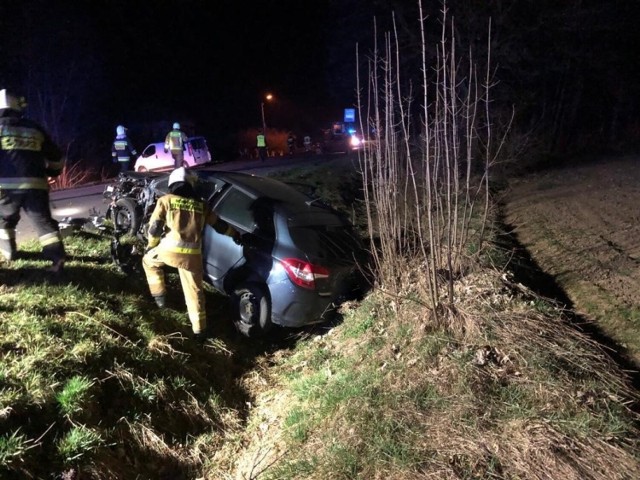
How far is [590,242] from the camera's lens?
A: 7531 millimetres

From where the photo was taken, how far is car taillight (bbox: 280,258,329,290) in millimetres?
4941

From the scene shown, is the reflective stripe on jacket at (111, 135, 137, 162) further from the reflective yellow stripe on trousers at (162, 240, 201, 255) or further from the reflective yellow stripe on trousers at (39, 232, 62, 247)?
the reflective yellow stripe on trousers at (162, 240, 201, 255)

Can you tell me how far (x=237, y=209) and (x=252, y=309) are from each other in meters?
1.14

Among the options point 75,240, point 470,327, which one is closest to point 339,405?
point 470,327

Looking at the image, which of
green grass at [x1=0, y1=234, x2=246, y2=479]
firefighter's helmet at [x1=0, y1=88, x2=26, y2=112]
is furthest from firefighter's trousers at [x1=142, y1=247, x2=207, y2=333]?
firefighter's helmet at [x1=0, y1=88, x2=26, y2=112]

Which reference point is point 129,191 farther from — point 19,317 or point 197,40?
point 197,40

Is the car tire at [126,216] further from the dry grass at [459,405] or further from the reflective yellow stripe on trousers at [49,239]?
the dry grass at [459,405]

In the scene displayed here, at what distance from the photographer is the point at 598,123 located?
106 ft

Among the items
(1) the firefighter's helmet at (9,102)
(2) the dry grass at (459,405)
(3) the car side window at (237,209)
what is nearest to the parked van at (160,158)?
(3) the car side window at (237,209)

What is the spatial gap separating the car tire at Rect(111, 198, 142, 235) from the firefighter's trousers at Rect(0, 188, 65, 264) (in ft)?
4.88

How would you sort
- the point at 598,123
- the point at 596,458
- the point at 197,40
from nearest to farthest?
the point at 596,458, the point at 598,123, the point at 197,40

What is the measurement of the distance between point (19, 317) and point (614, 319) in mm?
5555

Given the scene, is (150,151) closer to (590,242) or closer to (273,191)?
(273,191)

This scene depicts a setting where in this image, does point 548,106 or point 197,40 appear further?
point 197,40
